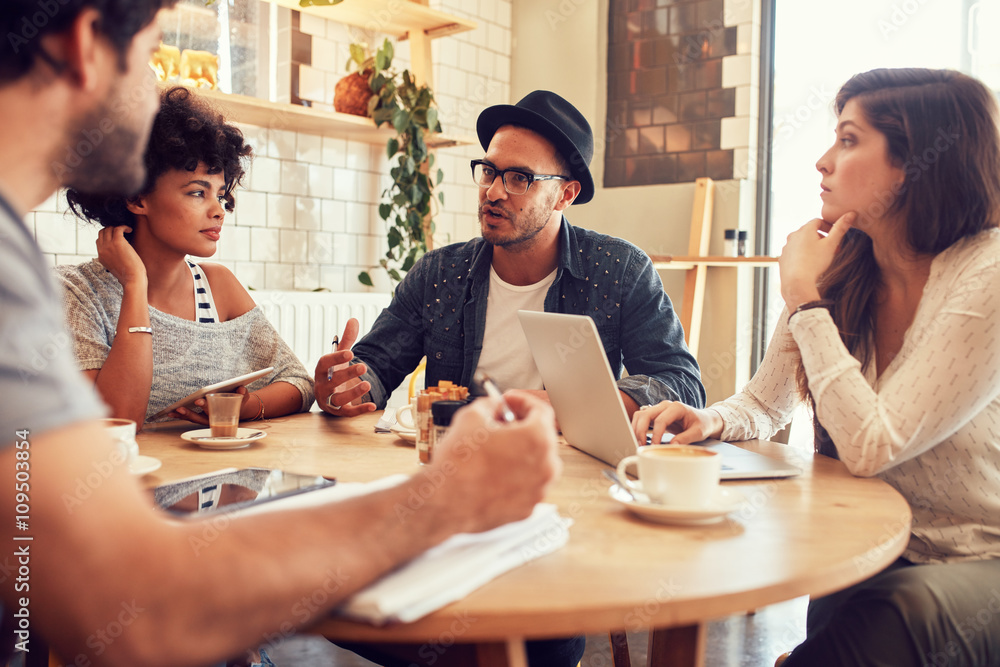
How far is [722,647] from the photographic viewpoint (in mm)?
2557

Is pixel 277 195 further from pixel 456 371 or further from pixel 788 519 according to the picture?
pixel 788 519

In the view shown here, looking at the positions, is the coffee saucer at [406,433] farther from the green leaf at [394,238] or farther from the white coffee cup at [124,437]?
the green leaf at [394,238]

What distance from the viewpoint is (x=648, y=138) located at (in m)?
4.79

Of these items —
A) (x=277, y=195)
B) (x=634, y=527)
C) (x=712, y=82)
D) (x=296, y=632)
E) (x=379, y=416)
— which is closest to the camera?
(x=296, y=632)

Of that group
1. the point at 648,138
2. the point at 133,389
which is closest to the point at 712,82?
the point at 648,138

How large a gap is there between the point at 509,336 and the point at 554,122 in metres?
0.62

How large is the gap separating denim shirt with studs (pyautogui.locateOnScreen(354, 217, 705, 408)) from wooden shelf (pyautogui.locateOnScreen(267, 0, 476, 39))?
6.17ft

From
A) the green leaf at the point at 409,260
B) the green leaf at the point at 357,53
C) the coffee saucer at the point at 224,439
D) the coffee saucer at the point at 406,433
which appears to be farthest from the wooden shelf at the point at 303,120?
the coffee saucer at the point at 406,433

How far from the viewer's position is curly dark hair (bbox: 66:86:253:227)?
1.98 m

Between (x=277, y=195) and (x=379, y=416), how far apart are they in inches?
88.3

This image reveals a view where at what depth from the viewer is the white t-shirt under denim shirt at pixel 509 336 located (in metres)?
2.20

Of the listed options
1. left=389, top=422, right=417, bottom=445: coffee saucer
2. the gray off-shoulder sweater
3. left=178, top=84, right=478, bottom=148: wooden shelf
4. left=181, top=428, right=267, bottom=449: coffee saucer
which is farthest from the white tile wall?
left=389, top=422, right=417, bottom=445: coffee saucer

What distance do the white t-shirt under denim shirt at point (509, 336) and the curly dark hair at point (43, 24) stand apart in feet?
4.96

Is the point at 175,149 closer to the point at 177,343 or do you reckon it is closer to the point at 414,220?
the point at 177,343
